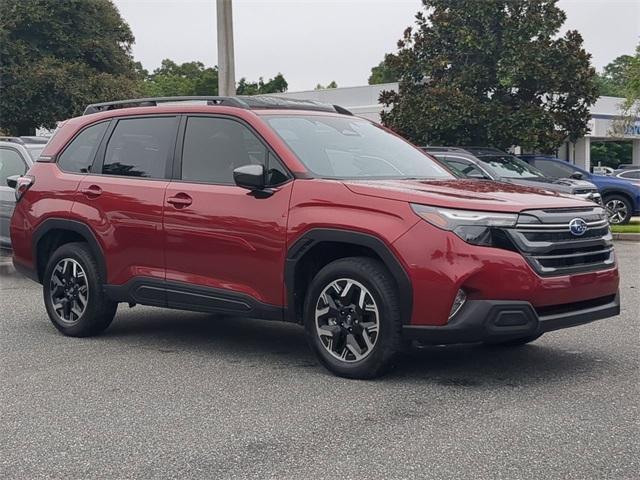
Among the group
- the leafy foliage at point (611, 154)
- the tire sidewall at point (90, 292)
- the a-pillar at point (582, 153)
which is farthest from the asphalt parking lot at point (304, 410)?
the leafy foliage at point (611, 154)

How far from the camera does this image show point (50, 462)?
4.44 m

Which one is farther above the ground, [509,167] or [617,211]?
[509,167]

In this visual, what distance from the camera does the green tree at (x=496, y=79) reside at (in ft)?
77.8

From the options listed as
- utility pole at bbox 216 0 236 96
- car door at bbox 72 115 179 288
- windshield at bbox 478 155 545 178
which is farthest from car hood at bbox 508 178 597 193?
car door at bbox 72 115 179 288

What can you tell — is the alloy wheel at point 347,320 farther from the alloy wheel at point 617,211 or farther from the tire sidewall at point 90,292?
the alloy wheel at point 617,211

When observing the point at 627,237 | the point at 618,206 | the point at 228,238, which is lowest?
the point at 627,237

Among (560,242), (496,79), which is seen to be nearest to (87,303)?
(560,242)

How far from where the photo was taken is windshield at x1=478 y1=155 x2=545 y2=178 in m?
16.6

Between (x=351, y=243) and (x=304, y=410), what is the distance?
4.04 ft

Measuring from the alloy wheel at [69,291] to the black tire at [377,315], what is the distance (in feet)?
8.01

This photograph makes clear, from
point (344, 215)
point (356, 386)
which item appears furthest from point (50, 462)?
point (344, 215)

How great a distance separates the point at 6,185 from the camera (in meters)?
12.2

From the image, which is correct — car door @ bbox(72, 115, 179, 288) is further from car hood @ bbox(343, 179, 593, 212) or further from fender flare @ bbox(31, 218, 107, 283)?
car hood @ bbox(343, 179, 593, 212)

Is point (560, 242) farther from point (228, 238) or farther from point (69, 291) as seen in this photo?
point (69, 291)
